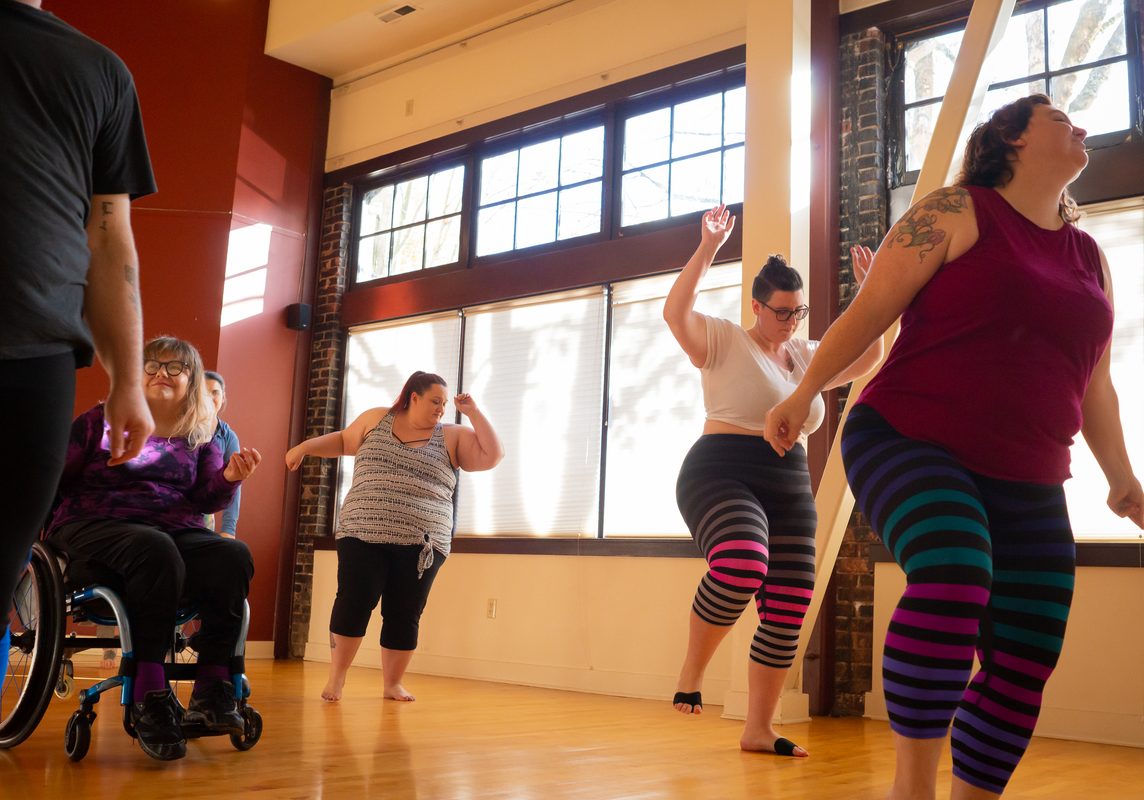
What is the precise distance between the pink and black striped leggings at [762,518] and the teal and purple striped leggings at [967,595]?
1.19 m

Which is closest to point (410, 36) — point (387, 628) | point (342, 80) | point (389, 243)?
point (342, 80)

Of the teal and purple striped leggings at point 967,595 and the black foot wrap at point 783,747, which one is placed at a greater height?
the teal and purple striped leggings at point 967,595

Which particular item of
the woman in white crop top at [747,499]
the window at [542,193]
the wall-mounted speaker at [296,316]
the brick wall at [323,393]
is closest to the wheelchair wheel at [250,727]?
the woman in white crop top at [747,499]

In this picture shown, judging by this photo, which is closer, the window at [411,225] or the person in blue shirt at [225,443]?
the person in blue shirt at [225,443]

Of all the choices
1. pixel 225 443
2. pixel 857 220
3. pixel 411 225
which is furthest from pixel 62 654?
pixel 411 225

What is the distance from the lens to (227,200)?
6707 mm

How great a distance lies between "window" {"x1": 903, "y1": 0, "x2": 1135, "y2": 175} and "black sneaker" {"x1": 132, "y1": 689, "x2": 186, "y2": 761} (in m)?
3.71

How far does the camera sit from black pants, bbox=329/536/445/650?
13.5 feet

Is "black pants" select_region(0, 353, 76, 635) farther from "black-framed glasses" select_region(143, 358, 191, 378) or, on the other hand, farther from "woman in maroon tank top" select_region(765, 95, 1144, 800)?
"black-framed glasses" select_region(143, 358, 191, 378)

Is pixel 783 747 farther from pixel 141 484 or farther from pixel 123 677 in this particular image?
pixel 141 484

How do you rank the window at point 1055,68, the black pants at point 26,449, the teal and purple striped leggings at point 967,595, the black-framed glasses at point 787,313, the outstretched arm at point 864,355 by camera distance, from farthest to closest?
the window at point 1055,68 < the black-framed glasses at point 787,313 < the outstretched arm at point 864,355 < the teal and purple striped leggings at point 967,595 < the black pants at point 26,449

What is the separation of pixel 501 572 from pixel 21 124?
4.92m

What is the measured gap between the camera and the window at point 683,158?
18.0ft

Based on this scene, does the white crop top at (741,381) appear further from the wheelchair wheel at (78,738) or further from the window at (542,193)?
the window at (542,193)
